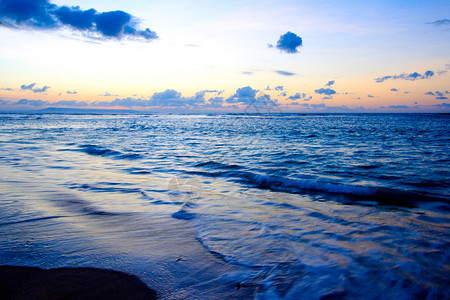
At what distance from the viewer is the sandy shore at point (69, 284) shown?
248 cm

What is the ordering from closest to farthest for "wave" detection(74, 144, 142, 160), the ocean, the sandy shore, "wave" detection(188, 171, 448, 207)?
the sandy shore
the ocean
"wave" detection(188, 171, 448, 207)
"wave" detection(74, 144, 142, 160)

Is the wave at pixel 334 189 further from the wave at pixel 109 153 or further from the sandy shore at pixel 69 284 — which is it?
the sandy shore at pixel 69 284

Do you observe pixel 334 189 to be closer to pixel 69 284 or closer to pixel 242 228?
pixel 242 228

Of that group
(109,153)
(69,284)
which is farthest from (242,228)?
(109,153)

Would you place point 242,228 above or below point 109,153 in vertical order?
below

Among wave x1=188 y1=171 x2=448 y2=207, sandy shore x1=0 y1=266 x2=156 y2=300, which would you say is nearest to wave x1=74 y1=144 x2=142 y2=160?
wave x1=188 y1=171 x2=448 y2=207

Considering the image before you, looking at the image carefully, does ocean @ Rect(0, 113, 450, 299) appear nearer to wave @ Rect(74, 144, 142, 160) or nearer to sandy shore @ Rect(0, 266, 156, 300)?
sandy shore @ Rect(0, 266, 156, 300)

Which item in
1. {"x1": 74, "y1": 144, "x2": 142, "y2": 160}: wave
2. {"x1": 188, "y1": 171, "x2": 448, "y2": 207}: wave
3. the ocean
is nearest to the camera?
the ocean

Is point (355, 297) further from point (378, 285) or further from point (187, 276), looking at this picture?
point (187, 276)

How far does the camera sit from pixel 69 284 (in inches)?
104

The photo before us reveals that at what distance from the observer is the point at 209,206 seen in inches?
220

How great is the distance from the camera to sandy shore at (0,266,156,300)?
2.48 meters

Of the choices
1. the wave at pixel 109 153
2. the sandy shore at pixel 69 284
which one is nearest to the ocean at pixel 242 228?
the sandy shore at pixel 69 284

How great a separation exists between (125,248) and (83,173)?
19.2ft
